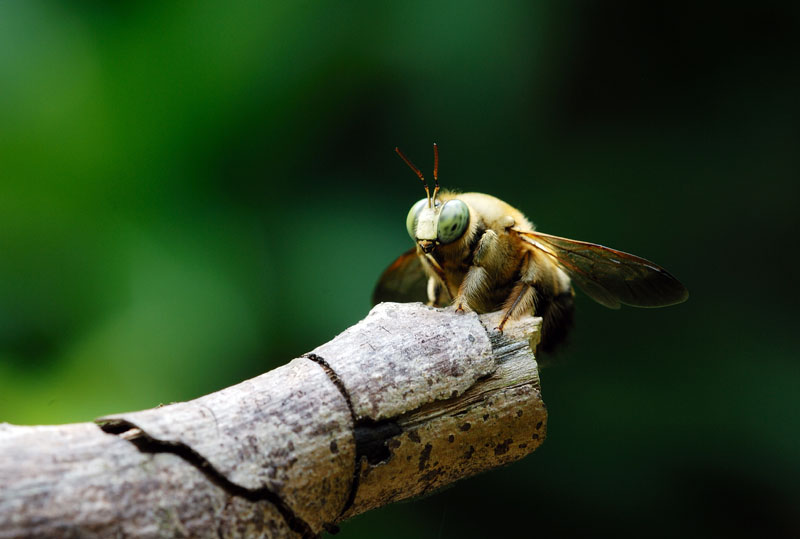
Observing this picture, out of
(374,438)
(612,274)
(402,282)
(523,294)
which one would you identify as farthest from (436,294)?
(374,438)

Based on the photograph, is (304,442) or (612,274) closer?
(304,442)

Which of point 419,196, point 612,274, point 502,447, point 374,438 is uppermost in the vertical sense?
point 419,196

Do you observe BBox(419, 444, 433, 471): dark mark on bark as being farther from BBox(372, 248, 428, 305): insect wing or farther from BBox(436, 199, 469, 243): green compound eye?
BBox(372, 248, 428, 305): insect wing

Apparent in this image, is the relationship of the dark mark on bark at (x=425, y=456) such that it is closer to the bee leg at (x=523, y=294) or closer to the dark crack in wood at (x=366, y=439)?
the dark crack in wood at (x=366, y=439)

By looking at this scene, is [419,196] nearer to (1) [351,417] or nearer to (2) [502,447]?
(2) [502,447]

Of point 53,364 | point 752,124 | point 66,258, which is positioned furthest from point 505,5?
point 53,364

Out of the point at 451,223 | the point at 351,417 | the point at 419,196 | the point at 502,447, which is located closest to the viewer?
the point at 351,417

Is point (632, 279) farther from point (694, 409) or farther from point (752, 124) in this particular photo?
point (752, 124)

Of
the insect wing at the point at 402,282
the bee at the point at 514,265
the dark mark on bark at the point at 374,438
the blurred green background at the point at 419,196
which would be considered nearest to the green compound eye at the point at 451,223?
the bee at the point at 514,265
